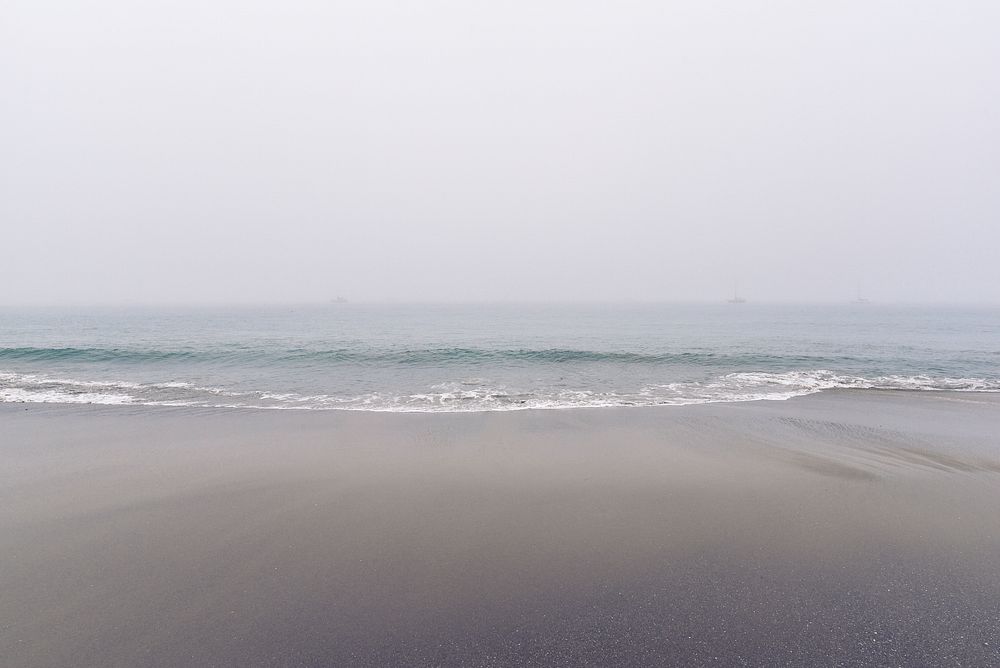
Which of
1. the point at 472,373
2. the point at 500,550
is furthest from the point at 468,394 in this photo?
the point at 500,550

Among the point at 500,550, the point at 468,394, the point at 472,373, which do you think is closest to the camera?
the point at 500,550

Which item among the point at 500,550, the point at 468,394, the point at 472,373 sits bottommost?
the point at 500,550

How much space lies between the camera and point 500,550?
5227 millimetres

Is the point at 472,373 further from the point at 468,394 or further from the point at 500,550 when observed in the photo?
the point at 500,550

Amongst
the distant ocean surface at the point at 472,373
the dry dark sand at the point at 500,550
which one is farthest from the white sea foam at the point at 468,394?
the dry dark sand at the point at 500,550

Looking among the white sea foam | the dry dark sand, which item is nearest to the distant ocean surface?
the white sea foam

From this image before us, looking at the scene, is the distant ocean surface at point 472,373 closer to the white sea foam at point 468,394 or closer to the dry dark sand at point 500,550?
the white sea foam at point 468,394

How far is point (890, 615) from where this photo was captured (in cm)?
401

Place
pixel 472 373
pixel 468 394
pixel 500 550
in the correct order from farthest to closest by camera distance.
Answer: pixel 472 373 → pixel 468 394 → pixel 500 550

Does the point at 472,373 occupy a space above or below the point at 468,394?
above

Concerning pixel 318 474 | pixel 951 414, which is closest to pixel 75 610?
pixel 318 474

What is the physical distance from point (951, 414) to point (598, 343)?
2289 cm

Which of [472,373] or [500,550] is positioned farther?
[472,373]

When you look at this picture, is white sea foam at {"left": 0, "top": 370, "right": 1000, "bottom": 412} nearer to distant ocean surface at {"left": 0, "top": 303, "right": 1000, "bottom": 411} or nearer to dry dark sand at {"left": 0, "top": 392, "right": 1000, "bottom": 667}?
distant ocean surface at {"left": 0, "top": 303, "right": 1000, "bottom": 411}
